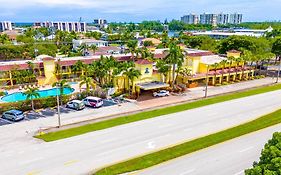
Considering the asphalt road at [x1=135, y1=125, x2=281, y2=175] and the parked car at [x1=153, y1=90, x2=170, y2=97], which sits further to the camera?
the parked car at [x1=153, y1=90, x2=170, y2=97]

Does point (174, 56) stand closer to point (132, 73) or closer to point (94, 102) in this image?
point (132, 73)

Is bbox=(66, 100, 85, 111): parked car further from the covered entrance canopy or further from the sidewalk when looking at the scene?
the covered entrance canopy

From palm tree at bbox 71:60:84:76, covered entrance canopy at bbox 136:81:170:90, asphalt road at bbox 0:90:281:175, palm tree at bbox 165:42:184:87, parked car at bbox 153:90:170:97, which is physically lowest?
asphalt road at bbox 0:90:281:175

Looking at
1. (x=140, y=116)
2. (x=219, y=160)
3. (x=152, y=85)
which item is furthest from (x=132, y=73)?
(x=219, y=160)

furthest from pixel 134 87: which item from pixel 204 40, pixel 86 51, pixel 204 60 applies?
pixel 204 40

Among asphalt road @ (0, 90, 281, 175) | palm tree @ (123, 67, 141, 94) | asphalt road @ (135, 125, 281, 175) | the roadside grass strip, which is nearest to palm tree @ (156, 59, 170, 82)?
palm tree @ (123, 67, 141, 94)

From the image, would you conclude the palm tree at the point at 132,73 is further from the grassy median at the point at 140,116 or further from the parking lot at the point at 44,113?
the grassy median at the point at 140,116
